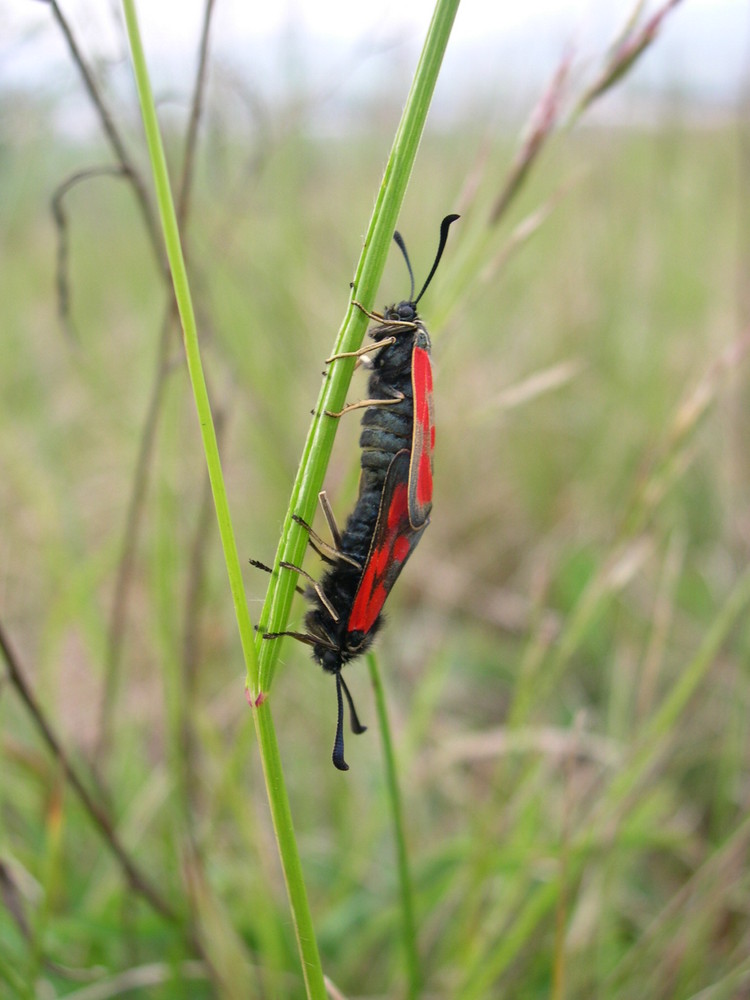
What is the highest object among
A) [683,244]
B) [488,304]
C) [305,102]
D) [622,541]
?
[683,244]

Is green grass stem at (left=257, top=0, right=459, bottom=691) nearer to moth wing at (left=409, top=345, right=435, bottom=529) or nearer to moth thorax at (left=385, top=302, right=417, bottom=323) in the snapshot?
moth wing at (left=409, top=345, right=435, bottom=529)

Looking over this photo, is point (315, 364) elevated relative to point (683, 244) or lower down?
lower down

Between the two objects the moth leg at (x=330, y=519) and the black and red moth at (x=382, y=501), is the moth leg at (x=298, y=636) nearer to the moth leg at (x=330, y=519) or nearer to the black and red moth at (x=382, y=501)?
the black and red moth at (x=382, y=501)

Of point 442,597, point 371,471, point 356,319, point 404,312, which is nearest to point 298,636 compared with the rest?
point 371,471

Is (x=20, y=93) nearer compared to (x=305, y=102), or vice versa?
(x=305, y=102)

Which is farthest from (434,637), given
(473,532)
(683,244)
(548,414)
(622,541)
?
(683,244)

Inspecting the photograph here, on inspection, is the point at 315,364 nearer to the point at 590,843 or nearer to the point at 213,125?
the point at 213,125

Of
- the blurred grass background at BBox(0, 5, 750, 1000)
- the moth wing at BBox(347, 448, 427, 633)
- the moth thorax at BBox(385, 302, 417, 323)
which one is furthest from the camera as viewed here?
the blurred grass background at BBox(0, 5, 750, 1000)

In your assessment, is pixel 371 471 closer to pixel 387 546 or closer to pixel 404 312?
pixel 387 546

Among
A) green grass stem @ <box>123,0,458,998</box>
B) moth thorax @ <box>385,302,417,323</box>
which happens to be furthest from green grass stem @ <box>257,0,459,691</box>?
moth thorax @ <box>385,302,417,323</box>
